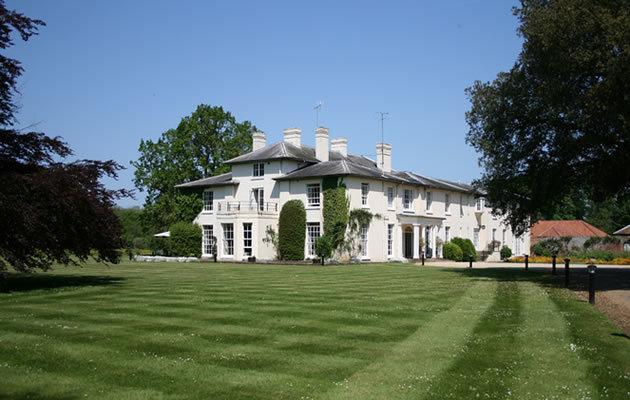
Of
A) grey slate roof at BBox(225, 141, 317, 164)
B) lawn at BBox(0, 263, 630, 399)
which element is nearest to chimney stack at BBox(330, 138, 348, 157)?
grey slate roof at BBox(225, 141, 317, 164)

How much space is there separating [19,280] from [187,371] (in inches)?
633

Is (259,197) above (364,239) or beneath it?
above

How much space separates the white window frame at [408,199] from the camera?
1962 inches

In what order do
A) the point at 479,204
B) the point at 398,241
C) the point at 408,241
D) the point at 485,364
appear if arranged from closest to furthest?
1. the point at 485,364
2. the point at 398,241
3. the point at 408,241
4. the point at 479,204

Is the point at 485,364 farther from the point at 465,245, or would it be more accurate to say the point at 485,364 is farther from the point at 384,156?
the point at 465,245

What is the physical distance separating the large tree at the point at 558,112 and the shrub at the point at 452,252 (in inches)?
851

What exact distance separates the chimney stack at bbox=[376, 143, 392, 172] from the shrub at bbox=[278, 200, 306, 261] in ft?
26.6

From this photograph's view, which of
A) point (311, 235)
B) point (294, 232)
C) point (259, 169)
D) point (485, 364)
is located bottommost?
point (485, 364)

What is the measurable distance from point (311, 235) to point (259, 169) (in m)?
7.18

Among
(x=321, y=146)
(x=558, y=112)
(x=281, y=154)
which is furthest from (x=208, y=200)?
(x=558, y=112)

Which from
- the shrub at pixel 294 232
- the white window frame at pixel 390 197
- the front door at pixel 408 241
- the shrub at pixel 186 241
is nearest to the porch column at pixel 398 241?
the white window frame at pixel 390 197

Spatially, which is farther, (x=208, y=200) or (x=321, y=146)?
(x=208, y=200)

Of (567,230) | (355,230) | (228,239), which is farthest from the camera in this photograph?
(567,230)

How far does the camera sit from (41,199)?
741 inches
